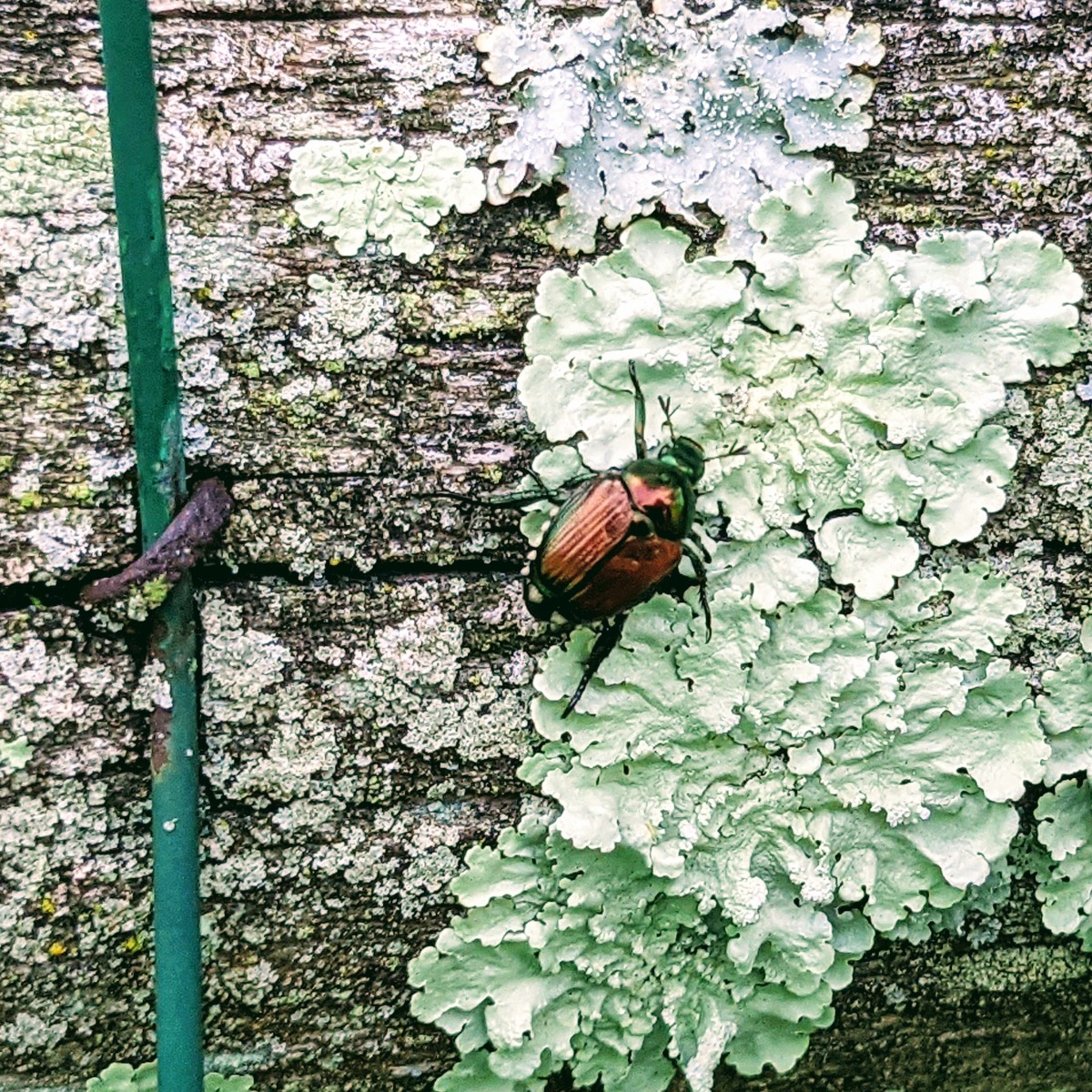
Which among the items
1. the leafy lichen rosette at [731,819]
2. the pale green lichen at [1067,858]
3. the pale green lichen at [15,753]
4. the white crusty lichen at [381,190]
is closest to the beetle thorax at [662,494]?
the leafy lichen rosette at [731,819]

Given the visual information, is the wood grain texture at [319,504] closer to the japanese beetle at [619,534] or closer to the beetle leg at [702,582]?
the japanese beetle at [619,534]

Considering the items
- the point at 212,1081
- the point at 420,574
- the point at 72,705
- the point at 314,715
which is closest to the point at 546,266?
the point at 420,574

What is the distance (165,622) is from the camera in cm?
141

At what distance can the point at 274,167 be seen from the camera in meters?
1.38

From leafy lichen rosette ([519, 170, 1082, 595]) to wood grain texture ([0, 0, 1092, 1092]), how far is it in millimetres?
58

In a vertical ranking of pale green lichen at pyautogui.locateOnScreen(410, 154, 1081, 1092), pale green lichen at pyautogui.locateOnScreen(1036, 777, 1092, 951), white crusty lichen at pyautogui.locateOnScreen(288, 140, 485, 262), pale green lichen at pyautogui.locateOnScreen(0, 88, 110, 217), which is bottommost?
pale green lichen at pyautogui.locateOnScreen(1036, 777, 1092, 951)

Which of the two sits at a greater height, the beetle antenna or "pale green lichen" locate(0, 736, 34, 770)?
the beetle antenna

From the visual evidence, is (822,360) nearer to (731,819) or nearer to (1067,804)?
(731,819)

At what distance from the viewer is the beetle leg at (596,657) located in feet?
4.83

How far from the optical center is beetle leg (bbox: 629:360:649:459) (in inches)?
56.1

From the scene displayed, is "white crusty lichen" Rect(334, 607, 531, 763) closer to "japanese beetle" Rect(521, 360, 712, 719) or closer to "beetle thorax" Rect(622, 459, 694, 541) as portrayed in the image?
"japanese beetle" Rect(521, 360, 712, 719)

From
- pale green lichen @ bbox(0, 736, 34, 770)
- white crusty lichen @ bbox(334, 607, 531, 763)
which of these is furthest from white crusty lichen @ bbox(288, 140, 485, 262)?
pale green lichen @ bbox(0, 736, 34, 770)

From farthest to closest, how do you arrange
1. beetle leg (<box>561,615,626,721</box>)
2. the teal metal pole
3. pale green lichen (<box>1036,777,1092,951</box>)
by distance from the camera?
1. pale green lichen (<box>1036,777,1092,951</box>)
2. beetle leg (<box>561,615,626,721</box>)
3. the teal metal pole

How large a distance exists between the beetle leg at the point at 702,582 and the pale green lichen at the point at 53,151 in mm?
Result: 839
